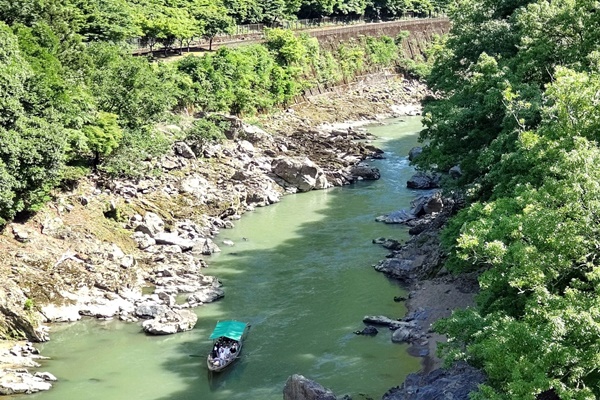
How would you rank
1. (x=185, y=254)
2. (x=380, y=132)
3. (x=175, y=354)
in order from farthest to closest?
(x=380, y=132), (x=185, y=254), (x=175, y=354)

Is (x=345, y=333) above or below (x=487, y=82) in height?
below

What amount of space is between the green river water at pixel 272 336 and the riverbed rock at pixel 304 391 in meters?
1.20

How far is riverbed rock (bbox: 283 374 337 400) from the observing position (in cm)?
2070

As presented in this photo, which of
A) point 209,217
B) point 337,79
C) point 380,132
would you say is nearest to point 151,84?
point 209,217

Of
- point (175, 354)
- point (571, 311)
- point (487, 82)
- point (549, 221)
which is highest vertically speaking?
point (487, 82)

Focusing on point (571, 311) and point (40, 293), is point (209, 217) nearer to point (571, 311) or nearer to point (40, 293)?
point (40, 293)

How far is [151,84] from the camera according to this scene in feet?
136

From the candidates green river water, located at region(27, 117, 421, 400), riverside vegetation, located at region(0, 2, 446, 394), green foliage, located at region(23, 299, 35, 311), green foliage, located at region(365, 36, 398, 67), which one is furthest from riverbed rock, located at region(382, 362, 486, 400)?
green foliage, located at region(365, 36, 398, 67)

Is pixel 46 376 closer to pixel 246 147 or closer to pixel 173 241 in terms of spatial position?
pixel 173 241

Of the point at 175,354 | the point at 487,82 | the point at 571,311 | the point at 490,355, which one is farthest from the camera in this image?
the point at 487,82

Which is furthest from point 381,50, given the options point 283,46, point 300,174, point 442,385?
point 442,385

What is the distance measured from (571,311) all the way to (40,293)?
2240 cm

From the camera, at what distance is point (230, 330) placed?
2556 cm

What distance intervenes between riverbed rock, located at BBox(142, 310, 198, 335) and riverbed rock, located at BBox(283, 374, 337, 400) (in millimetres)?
7219
